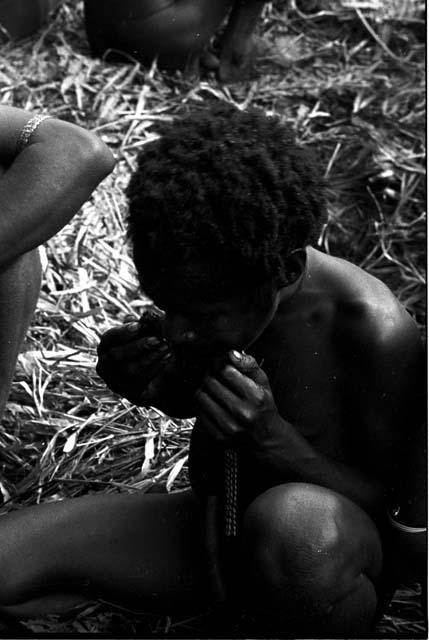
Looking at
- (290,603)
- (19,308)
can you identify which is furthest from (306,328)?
(19,308)

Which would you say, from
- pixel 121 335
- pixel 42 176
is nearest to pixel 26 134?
pixel 42 176

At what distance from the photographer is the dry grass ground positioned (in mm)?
2504

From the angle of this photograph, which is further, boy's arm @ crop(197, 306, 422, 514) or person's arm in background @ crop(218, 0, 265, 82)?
person's arm in background @ crop(218, 0, 265, 82)

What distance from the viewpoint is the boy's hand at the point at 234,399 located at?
67.8 inches

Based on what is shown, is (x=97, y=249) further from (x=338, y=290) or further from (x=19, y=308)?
(x=338, y=290)

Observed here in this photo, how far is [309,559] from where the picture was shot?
Result: 172 centimetres

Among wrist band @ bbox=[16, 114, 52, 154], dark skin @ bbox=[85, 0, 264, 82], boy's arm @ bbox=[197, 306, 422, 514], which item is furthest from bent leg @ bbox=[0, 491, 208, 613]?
dark skin @ bbox=[85, 0, 264, 82]

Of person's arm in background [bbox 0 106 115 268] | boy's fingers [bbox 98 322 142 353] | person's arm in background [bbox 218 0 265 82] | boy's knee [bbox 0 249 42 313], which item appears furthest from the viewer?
person's arm in background [bbox 218 0 265 82]

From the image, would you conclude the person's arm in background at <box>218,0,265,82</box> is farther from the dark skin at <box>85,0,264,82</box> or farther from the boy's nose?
the boy's nose

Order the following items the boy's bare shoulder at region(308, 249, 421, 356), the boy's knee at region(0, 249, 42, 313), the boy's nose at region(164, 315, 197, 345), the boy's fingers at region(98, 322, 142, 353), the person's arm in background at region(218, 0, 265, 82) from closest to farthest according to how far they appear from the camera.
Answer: the boy's nose at region(164, 315, 197, 345)
the boy's bare shoulder at region(308, 249, 421, 356)
the boy's fingers at region(98, 322, 142, 353)
the boy's knee at region(0, 249, 42, 313)
the person's arm in background at region(218, 0, 265, 82)

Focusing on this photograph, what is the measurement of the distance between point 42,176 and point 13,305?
0.30m

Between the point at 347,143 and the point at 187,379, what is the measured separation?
2010mm

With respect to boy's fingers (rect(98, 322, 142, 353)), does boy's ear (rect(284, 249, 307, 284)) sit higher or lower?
higher

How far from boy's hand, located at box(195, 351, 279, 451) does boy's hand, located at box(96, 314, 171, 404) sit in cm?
19
